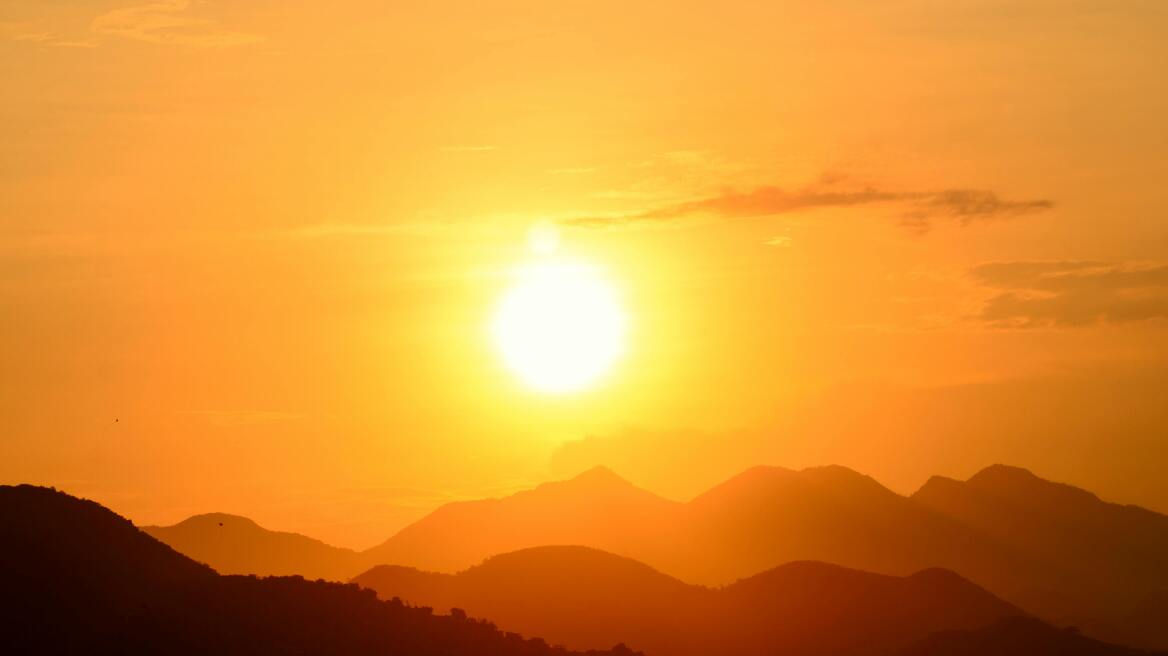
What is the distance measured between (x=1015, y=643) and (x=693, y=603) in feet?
126

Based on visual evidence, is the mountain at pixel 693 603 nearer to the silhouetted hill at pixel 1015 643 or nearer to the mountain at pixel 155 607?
the silhouetted hill at pixel 1015 643

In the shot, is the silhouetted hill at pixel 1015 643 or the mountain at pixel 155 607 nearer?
the mountain at pixel 155 607

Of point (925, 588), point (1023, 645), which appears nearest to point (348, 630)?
point (1023, 645)

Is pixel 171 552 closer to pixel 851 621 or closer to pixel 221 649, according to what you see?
pixel 221 649

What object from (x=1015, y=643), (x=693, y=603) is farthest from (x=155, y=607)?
(x=693, y=603)

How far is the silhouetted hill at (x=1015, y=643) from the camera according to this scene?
135375 millimetres

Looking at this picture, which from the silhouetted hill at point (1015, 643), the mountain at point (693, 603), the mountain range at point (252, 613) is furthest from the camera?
the mountain at point (693, 603)

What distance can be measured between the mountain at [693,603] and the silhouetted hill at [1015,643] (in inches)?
663

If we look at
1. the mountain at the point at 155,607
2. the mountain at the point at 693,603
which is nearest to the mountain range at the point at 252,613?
the mountain at the point at 155,607

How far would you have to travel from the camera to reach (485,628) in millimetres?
96938

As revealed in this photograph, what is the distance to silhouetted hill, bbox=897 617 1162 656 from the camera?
444 feet

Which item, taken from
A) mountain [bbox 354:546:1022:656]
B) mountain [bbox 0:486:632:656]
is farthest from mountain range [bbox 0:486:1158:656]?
mountain [bbox 354:546:1022:656]

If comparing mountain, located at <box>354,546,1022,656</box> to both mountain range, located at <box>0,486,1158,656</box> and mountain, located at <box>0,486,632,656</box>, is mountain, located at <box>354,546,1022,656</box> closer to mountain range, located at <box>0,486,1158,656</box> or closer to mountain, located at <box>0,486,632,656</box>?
mountain range, located at <box>0,486,1158,656</box>

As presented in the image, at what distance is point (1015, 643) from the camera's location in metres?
136
